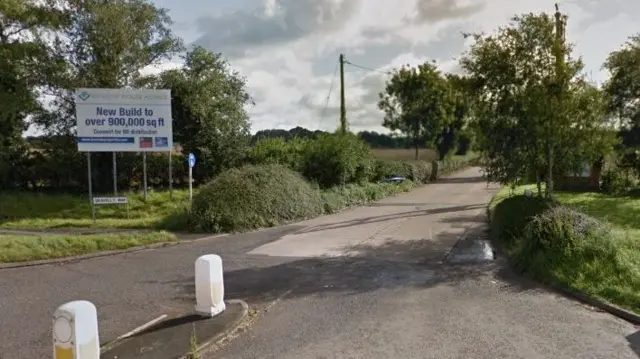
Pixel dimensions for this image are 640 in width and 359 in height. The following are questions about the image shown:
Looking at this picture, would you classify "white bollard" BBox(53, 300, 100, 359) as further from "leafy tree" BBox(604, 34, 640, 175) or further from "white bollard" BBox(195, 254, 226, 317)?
"leafy tree" BBox(604, 34, 640, 175)

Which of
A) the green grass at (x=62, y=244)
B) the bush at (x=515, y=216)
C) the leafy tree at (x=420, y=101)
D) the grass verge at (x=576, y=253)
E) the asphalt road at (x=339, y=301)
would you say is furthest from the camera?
the leafy tree at (x=420, y=101)

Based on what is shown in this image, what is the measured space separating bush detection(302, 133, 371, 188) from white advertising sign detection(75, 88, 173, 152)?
6.66 meters

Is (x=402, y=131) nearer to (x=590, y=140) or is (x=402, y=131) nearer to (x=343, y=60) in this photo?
(x=343, y=60)

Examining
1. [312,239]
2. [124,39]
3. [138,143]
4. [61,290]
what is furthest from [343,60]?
[61,290]

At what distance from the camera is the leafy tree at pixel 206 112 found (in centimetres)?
2111

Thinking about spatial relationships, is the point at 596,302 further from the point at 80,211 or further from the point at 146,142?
the point at 80,211

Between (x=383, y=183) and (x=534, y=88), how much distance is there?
14.5 meters

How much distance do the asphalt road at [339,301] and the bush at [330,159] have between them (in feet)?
29.7

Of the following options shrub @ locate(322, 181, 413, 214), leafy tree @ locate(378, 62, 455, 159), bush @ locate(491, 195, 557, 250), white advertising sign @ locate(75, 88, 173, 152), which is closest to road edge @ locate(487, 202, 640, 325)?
bush @ locate(491, 195, 557, 250)

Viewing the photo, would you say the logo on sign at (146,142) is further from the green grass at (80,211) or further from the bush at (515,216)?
the bush at (515,216)

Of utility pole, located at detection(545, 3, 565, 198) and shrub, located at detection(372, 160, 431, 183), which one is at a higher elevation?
utility pole, located at detection(545, 3, 565, 198)

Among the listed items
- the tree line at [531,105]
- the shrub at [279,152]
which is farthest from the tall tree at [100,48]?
the tree line at [531,105]

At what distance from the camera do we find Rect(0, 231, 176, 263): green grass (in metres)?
10.1

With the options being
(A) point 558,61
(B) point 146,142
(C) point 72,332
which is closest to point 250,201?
(B) point 146,142
